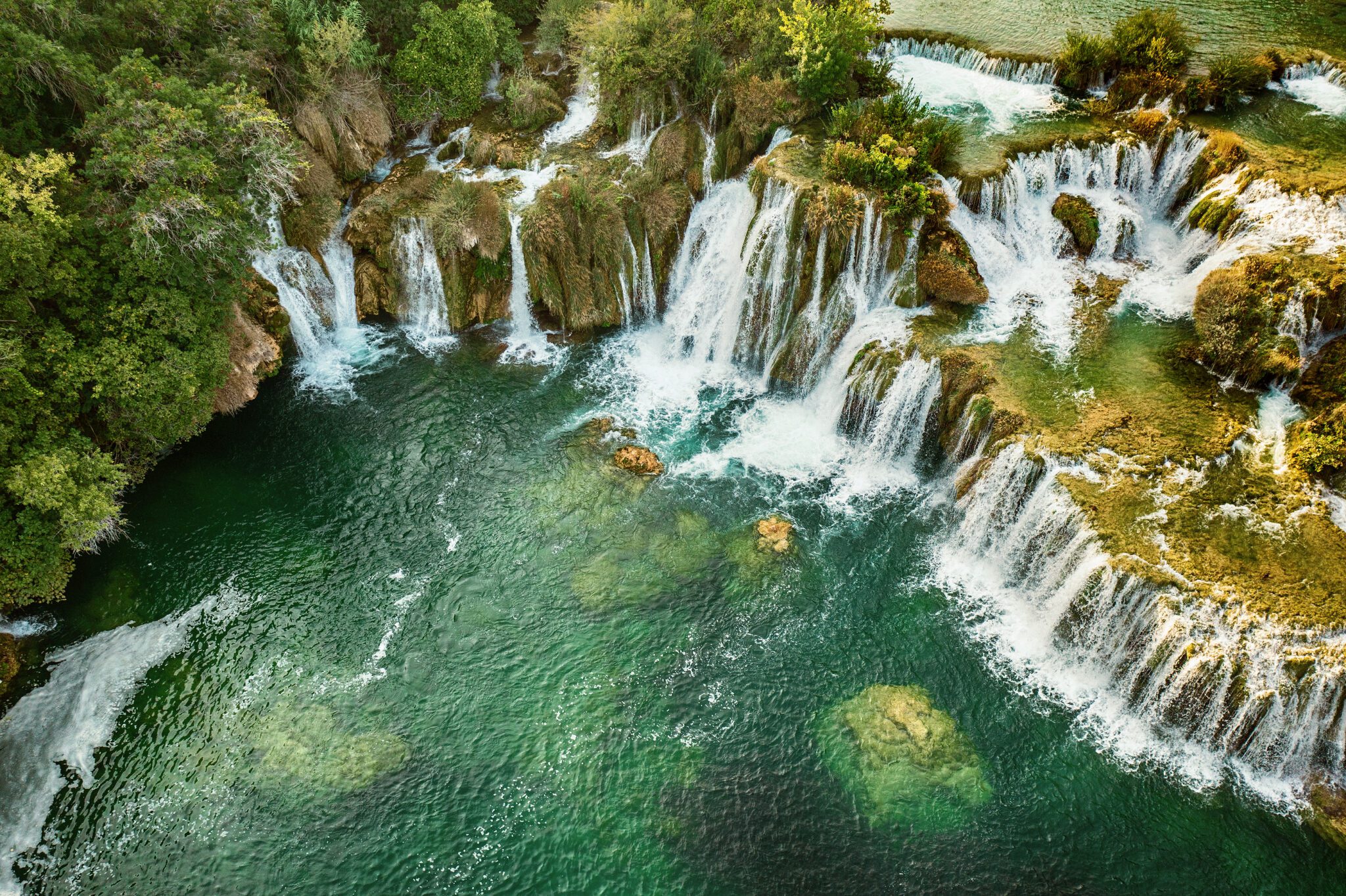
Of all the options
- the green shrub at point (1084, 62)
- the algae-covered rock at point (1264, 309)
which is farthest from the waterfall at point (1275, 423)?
the green shrub at point (1084, 62)

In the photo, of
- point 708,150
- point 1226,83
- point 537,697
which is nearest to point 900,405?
point 708,150

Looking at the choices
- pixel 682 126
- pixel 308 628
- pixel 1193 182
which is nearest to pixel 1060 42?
pixel 1193 182

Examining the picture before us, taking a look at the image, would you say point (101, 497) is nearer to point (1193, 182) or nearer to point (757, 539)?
point (757, 539)

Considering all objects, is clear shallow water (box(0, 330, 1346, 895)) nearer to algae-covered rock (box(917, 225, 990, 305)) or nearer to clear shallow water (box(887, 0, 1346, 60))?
algae-covered rock (box(917, 225, 990, 305))

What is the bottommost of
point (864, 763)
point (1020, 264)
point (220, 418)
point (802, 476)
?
point (864, 763)

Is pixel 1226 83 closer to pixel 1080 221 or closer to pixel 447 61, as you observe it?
pixel 1080 221

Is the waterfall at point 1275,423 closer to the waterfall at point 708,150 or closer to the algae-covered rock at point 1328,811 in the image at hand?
the algae-covered rock at point 1328,811

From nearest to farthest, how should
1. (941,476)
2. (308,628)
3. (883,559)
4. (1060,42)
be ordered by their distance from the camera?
(308,628) < (883,559) < (941,476) < (1060,42)
